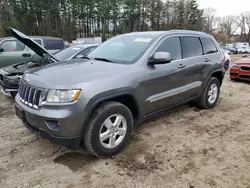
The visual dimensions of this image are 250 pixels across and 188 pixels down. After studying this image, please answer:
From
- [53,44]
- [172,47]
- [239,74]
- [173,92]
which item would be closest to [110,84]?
[173,92]

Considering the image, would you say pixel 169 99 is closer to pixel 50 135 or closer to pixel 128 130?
pixel 128 130

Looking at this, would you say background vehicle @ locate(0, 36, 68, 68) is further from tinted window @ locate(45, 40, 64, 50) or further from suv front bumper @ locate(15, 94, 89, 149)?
suv front bumper @ locate(15, 94, 89, 149)

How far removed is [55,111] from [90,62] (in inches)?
42.1

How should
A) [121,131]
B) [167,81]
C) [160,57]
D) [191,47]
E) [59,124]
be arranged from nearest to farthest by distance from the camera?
1. [59,124]
2. [121,131]
3. [160,57]
4. [167,81]
5. [191,47]

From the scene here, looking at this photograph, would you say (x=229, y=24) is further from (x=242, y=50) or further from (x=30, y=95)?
(x=30, y=95)

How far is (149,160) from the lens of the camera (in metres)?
2.87

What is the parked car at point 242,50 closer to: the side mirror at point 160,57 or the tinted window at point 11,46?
the tinted window at point 11,46

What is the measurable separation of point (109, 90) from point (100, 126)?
1.53 feet

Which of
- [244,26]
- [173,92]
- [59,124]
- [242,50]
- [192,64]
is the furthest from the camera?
[244,26]

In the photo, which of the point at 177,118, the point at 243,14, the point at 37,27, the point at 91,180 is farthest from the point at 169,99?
the point at 243,14

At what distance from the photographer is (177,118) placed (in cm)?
439

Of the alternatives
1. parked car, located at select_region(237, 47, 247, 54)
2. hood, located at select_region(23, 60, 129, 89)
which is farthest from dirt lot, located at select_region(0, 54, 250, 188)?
parked car, located at select_region(237, 47, 247, 54)

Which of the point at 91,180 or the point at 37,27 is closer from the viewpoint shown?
the point at 91,180

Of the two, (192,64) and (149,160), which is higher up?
(192,64)
